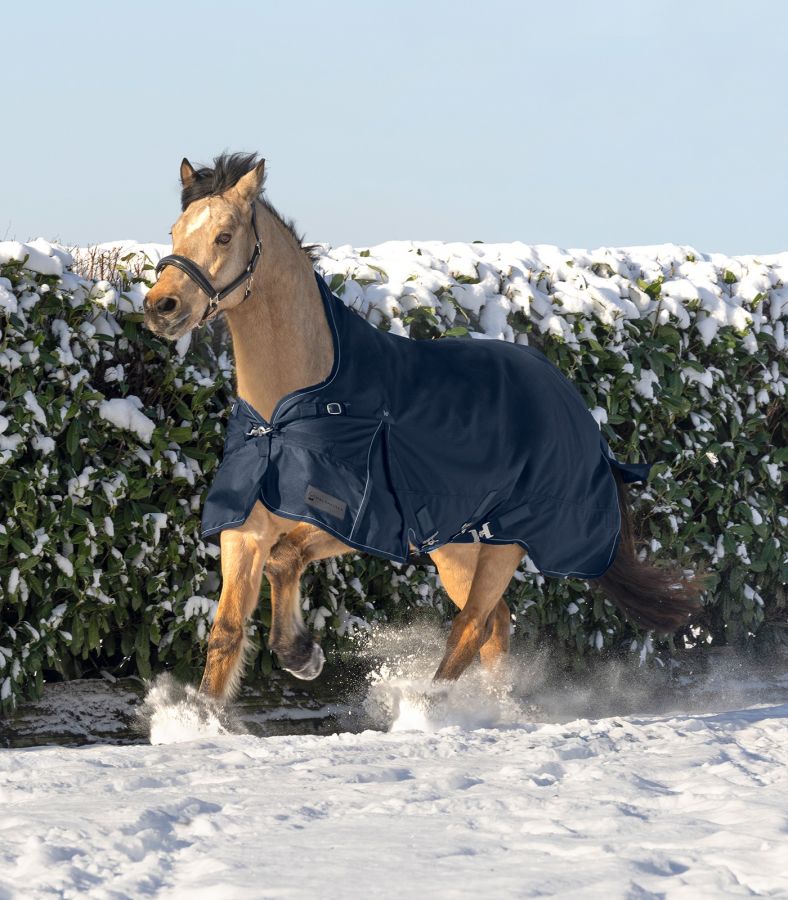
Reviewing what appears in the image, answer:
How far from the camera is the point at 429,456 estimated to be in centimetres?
493

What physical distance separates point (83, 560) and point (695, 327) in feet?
12.8

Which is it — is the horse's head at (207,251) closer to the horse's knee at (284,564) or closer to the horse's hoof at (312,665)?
the horse's knee at (284,564)

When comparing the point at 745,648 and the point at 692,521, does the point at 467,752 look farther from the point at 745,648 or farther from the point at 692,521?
the point at 745,648

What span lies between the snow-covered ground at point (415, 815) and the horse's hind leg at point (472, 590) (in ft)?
2.88

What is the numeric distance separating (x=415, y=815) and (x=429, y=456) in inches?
80.8

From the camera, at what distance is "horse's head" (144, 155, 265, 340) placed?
164 inches

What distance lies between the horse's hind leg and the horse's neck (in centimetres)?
139

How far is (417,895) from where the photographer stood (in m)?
2.49

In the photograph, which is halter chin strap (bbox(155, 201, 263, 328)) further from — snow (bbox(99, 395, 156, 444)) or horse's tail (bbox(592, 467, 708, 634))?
horse's tail (bbox(592, 467, 708, 634))

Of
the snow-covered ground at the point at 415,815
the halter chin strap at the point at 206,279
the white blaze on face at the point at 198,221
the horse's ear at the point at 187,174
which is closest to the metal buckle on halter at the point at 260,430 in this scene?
the halter chin strap at the point at 206,279

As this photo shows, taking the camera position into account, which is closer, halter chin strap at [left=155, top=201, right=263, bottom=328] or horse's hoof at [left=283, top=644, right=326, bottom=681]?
halter chin strap at [left=155, top=201, right=263, bottom=328]

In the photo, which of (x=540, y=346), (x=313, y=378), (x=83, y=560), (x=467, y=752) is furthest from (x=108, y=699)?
(x=540, y=346)

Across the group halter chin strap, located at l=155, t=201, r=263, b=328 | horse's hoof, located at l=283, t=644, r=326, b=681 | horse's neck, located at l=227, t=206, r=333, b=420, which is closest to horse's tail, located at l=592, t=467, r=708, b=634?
horse's hoof, located at l=283, t=644, r=326, b=681

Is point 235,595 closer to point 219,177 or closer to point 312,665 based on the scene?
point 312,665
